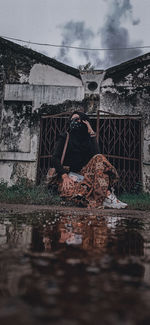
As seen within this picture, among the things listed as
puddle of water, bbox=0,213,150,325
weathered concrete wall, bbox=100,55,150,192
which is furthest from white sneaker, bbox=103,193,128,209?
weathered concrete wall, bbox=100,55,150,192

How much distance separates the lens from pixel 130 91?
648cm

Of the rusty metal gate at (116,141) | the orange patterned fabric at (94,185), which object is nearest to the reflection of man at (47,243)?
the orange patterned fabric at (94,185)

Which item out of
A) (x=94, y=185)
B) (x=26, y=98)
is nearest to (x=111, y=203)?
(x=94, y=185)

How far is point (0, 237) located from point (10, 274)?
0.51m

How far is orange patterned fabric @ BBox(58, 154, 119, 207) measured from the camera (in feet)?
12.1

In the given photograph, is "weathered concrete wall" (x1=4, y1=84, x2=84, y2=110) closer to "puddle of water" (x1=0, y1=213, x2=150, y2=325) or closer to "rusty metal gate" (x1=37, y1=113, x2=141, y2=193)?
"rusty metal gate" (x1=37, y1=113, x2=141, y2=193)

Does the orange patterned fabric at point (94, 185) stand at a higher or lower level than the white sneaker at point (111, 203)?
higher

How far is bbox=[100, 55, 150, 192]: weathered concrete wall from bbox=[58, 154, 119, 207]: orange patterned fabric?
9.68 ft

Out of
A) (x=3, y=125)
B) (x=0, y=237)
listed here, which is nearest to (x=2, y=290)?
(x=0, y=237)

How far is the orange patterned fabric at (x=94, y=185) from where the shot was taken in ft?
12.1

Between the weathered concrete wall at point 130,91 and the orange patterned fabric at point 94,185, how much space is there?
116 inches

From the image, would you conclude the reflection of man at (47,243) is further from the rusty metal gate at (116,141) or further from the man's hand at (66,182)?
the rusty metal gate at (116,141)

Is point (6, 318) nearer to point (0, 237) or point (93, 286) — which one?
point (93, 286)

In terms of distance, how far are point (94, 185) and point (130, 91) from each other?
150 inches
